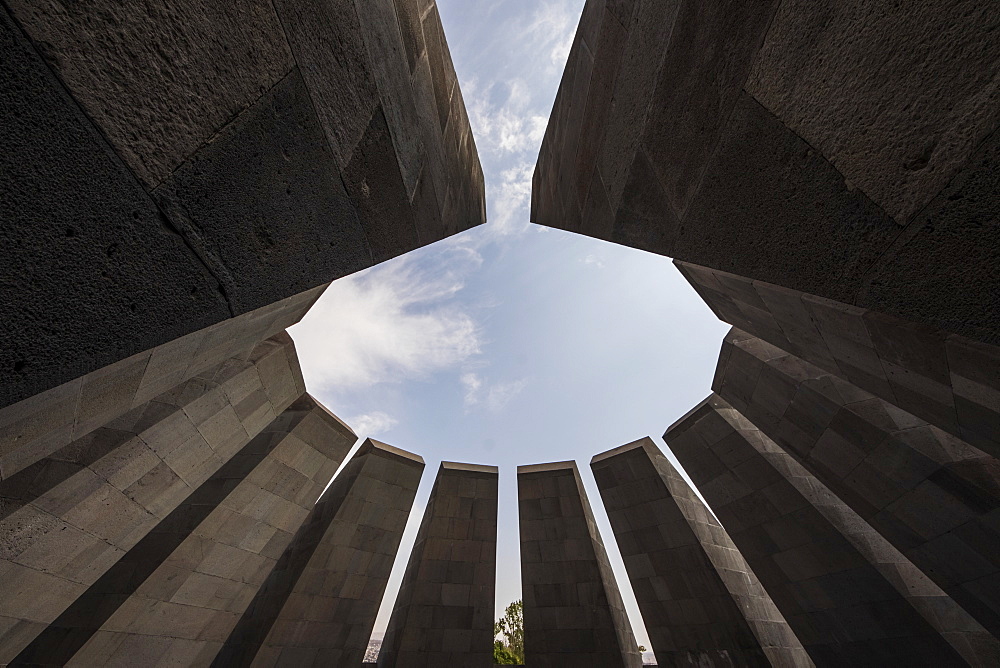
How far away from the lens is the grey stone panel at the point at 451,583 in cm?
861

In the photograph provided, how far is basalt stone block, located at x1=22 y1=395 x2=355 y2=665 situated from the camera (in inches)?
208

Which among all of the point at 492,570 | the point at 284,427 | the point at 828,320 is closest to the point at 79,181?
the point at 828,320

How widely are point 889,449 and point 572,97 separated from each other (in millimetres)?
6362

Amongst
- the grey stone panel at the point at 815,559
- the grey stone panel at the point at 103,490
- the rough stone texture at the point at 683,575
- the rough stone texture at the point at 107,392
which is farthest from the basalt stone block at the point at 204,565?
the grey stone panel at the point at 815,559

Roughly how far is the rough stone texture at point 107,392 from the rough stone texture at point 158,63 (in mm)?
1276

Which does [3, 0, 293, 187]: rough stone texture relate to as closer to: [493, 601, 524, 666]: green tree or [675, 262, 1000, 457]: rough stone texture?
[675, 262, 1000, 457]: rough stone texture

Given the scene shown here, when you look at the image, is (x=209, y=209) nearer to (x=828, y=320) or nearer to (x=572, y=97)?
(x=572, y=97)

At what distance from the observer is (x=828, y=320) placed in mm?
3859

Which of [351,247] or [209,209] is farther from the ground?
[351,247]

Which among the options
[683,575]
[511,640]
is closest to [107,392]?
[683,575]

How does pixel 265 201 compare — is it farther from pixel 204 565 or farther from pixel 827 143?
pixel 204 565

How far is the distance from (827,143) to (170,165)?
3.04 meters

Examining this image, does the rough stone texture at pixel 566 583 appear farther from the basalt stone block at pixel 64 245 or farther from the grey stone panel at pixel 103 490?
the basalt stone block at pixel 64 245

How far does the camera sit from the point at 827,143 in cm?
188
